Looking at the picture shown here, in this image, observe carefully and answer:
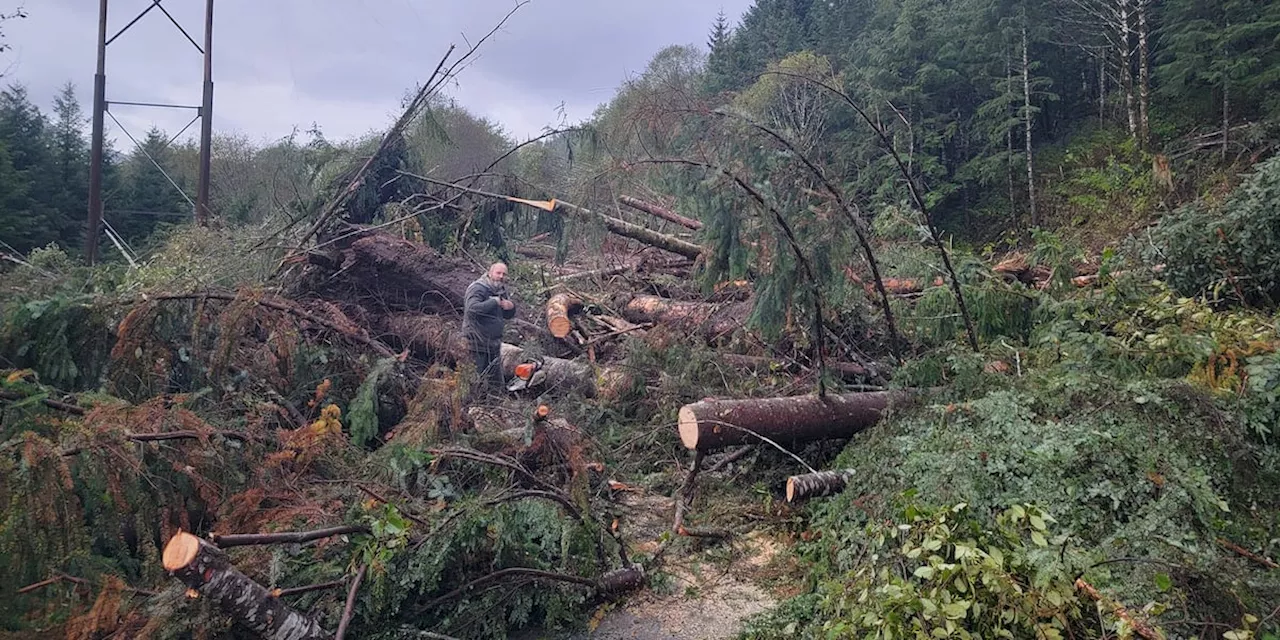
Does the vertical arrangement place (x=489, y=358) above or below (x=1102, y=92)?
below

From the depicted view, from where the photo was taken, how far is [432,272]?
7.87m

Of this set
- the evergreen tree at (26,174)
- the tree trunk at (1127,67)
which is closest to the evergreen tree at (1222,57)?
the tree trunk at (1127,67)

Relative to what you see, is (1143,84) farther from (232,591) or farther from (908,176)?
(232,591)

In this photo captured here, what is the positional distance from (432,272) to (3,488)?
17.8ft

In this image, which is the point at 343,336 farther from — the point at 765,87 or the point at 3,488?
the point at 765,87

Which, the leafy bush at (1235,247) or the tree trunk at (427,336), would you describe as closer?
the leafy bush at (1235,247)

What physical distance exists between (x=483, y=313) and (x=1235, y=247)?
6417 millimetres

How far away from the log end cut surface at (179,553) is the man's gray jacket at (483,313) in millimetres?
4340

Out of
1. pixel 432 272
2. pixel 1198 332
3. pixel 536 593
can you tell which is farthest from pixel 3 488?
pixel 1198 332

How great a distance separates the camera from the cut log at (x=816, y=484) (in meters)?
4.18

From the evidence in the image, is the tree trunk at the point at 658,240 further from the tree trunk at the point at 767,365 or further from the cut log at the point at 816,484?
the cut log at the point at 816,484

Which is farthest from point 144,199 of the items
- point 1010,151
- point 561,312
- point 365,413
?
point 1010,151

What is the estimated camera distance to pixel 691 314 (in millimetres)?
7316

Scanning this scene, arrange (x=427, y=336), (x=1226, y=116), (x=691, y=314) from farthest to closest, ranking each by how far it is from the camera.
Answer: (x=1226, y=116), (x=691, y=314), (x=427, y=336)
